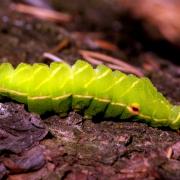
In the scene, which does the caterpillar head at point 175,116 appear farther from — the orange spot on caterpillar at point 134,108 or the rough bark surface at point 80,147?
the orange spot on caterpillar at point 134,108

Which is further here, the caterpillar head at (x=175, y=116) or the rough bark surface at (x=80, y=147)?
the caterpillar head at (x=175, y=116)

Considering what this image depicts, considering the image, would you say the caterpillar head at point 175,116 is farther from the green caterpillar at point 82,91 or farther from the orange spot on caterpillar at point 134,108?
the orange spot on caterpillar at point 134,108

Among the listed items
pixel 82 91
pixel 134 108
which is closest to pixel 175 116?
pixel 134 108

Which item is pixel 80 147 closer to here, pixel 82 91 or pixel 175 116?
pixel 82 91

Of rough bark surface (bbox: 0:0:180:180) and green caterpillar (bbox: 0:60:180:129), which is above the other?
green caterpillar (bbox: 0:60:180:129)

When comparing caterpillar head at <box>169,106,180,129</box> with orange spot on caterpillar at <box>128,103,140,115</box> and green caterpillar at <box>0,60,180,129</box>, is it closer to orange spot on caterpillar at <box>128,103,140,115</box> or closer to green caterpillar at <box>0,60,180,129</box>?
green caterpillar at <box>0,60,180,129</box>

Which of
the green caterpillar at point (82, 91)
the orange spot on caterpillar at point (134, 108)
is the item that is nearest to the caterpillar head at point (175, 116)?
the green caterpillar at point (82, 91)

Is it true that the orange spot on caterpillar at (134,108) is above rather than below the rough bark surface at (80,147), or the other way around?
above

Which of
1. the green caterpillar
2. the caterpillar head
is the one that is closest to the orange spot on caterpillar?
the green caterpillar

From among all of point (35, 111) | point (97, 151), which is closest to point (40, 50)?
point (35, 111)
